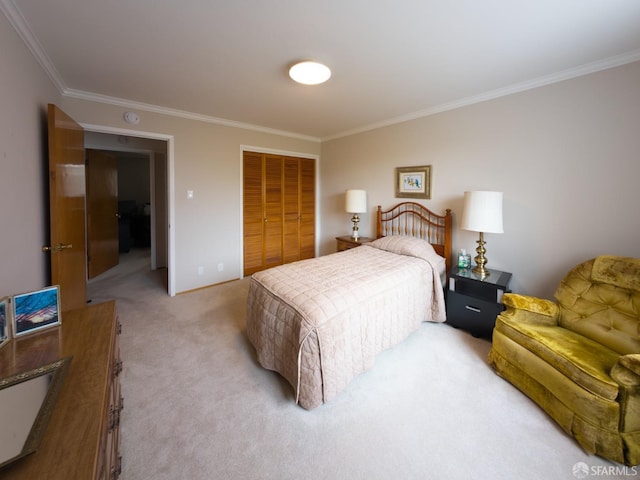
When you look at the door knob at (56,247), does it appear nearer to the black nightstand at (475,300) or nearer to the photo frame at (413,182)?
the black nightstand at (475,300)

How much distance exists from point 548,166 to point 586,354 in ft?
5.56

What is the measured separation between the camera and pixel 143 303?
133 inches

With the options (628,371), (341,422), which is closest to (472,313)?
(628,371)

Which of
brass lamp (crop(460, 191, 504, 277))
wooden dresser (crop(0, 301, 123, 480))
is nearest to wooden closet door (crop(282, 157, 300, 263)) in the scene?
brass lamp (crop(460, 191, 504, 277))

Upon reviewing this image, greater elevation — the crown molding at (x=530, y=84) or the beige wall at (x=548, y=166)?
the crown molding at (x=530, y=84)

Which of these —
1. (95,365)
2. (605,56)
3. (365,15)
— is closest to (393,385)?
(95,365)

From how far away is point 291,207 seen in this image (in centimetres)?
482

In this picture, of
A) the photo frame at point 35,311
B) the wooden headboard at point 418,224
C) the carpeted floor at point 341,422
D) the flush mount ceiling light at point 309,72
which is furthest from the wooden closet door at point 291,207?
the photo frame at point 35,311

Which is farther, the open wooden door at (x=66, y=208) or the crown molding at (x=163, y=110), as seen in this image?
the crown molding at (x=163, y=110)

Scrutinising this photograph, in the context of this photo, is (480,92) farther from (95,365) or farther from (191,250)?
(191,250)

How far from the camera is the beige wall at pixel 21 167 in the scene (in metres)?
1.60

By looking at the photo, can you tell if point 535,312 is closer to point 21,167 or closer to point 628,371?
point 628,371

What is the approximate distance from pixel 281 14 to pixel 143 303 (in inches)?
133

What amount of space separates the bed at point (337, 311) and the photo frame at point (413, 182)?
0.78m
